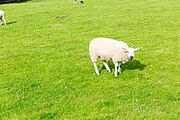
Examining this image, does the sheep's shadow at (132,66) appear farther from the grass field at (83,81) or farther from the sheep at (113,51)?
the sheep at (113,51)

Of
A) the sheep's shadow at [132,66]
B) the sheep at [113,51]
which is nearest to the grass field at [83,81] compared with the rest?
the sheep's shadow at [132,66]

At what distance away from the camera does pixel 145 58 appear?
15.1m

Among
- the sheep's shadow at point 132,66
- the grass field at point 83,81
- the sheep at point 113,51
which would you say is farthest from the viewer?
the sheep's shadow at point 132,66

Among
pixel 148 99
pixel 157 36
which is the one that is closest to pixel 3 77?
pixel 148 99

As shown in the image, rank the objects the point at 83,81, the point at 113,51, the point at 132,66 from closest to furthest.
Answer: the point at 113,51
the point at 83,81
the point at 132,66

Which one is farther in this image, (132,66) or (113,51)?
(132,66)

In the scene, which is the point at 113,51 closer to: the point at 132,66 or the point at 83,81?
the point at 83,81

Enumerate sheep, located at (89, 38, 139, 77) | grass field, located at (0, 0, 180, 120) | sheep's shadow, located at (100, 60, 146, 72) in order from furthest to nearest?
sheep's shadow, located at (100, 60, 146, 72) < sheep, located at (89, 38, 139, 77) < grass field, located at (0, 0, 180, 120)

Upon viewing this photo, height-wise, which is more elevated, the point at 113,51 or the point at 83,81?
the point at 113,51

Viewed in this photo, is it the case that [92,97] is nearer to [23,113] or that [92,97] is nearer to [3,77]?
[23,113]

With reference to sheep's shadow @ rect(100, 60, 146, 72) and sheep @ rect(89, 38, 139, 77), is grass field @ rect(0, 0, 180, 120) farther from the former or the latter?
sheep @ rect(89, 38, 139, 77)

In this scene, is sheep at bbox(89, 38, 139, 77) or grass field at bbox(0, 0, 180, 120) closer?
grass field at bbox(0, 0, 180, 120)

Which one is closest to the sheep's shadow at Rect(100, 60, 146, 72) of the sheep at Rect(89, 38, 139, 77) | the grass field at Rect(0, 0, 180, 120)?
the grass field at Rect(0, 0, 180, 120)

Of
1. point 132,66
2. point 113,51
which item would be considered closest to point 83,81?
point 113,51
